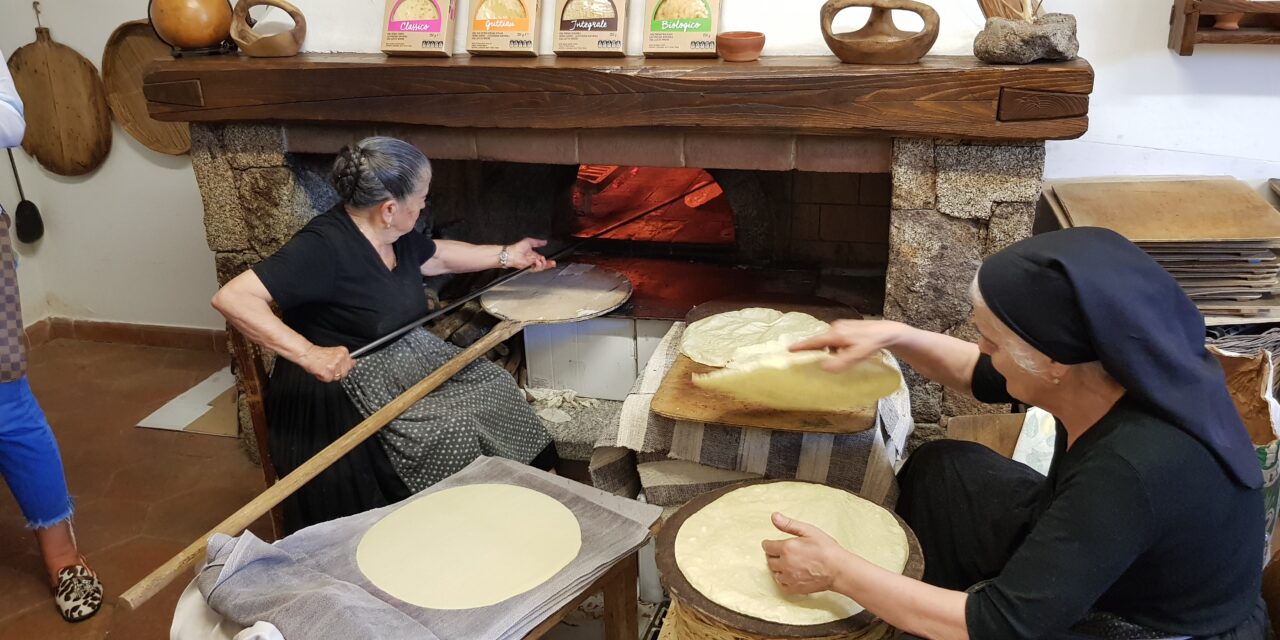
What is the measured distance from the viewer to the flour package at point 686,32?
2656 mm

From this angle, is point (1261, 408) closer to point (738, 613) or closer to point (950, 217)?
point (950, 217)

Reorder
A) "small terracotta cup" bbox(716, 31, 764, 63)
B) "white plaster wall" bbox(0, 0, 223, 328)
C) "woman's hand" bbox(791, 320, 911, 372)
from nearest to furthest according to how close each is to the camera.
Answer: "woman's hand" bbox(791, 320, 911, 372) → "small terracotta cup" bbox(716, 31, 764, 63) → "white plaster wall" bbox(0, 0, 223, 328)

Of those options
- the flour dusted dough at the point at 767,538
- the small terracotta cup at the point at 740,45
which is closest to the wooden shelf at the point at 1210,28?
the small terracotta cup at the point at 740,45

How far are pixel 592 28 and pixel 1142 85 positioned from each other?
5.12ft

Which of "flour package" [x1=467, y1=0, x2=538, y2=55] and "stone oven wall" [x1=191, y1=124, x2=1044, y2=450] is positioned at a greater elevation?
"flour package" [x1=467, y1=0, x2=538, y2=55]

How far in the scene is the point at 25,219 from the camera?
14.1 ft

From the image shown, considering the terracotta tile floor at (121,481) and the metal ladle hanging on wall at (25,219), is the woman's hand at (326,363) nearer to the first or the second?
the terracotta tile floor at (121,481)

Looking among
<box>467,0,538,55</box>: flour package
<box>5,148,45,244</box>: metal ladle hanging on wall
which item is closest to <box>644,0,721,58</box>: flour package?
<box>467,0,538,55</box>: flour package

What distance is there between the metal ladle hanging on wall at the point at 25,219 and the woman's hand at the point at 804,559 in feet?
13.5

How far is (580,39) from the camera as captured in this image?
8.91 feet

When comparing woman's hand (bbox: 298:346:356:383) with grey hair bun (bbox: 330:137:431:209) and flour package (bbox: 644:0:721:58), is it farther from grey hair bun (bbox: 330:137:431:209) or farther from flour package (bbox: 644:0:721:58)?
flour package (bbox: 644:0:721:58)

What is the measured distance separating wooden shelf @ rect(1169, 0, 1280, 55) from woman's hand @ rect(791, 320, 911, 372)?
1238mm

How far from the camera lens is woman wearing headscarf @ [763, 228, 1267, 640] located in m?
1.41

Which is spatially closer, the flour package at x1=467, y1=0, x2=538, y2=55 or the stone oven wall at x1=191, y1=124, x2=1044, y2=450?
the stone oven wall at x1=191, y1=124, x2=1044, y2=450
